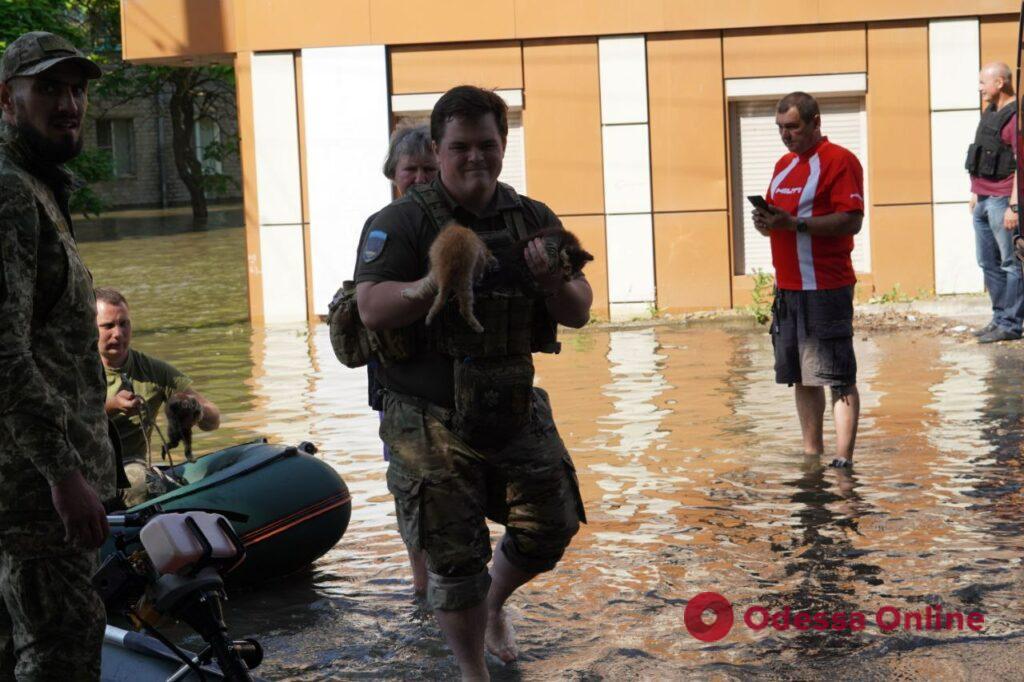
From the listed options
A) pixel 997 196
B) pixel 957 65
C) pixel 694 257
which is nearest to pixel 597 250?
pixel 694 257

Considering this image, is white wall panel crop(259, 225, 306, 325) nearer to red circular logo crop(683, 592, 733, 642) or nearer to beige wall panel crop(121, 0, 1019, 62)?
beige wall panel crop(121, 0, 1019, 62)

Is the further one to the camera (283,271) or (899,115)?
(283,271)

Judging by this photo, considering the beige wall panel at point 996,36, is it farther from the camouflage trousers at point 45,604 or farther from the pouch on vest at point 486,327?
the camouflage trousers at point 45,604

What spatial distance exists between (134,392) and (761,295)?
9.92m

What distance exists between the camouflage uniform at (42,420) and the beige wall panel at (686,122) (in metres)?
12.5

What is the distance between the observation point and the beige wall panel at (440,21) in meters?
16.0

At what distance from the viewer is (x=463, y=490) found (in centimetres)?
449

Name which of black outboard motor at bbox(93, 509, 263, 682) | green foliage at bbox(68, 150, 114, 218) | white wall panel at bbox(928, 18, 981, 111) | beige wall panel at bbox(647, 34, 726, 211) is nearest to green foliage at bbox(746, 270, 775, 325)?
beige wall panel at bbox(647, 34, 726, 211)

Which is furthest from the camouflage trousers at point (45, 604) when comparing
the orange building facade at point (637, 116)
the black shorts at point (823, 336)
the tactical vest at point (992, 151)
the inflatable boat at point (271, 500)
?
the orange building facade at point (637, 116)

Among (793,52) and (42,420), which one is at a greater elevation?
(793,52)

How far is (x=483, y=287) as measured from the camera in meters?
4.38

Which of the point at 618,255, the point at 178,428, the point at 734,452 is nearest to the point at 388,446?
the point at 178,428

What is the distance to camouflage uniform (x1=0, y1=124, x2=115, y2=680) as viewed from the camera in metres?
3.45

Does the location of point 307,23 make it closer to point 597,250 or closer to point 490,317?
point 597,250
